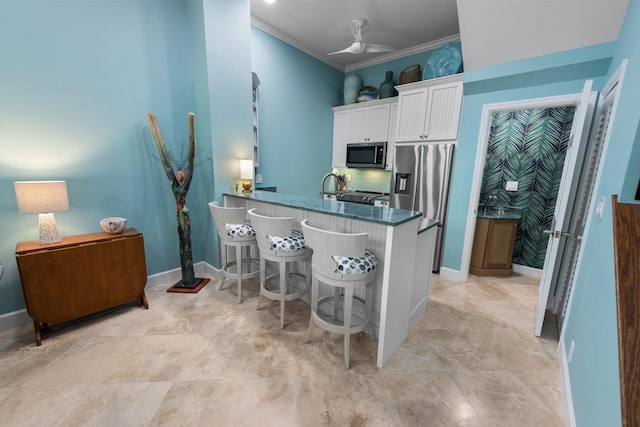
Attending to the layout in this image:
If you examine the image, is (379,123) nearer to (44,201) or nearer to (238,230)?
(238,230)

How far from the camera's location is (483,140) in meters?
2.88

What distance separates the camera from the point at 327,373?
1708 millimetres

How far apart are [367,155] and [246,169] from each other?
2157mm

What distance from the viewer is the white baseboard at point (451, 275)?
321cm

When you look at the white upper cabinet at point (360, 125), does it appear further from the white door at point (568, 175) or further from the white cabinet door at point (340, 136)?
the white door at point (568, 175)

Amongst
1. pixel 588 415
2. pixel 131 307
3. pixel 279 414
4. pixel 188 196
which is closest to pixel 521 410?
pixel 588 415

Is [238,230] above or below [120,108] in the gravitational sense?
below

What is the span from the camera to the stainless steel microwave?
13.4ft

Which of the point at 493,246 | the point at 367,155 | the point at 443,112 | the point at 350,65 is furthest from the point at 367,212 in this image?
the point at 350,65

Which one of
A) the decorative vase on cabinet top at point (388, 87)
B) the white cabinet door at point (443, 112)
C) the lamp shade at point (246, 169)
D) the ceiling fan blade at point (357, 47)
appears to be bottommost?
the lamp shade at point (246, 169)

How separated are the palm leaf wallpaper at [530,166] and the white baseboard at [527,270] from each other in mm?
52

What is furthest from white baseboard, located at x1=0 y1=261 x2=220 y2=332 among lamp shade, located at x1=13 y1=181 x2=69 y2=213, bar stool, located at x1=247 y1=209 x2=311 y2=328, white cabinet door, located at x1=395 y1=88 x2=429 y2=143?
white cabinet door, located at x1=395 y1=88 x2=429 y2=143

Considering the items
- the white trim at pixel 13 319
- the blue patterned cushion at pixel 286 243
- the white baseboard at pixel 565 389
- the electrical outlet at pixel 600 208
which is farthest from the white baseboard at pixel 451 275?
the white trim at pixel 13 319

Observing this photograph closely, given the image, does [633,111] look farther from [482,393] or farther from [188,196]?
[188,196]
